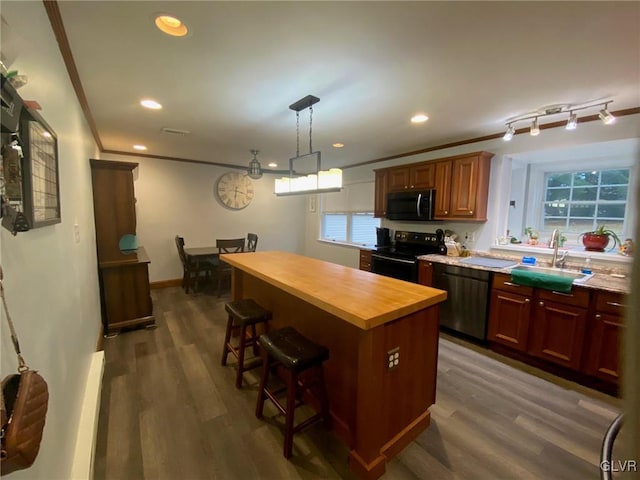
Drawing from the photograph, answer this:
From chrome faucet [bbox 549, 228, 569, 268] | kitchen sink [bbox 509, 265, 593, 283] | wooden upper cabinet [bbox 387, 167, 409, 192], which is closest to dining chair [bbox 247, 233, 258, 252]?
wooden upper cabinet [bbox 387, 167, 409, 192]

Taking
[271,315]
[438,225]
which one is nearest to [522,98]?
[438,225]

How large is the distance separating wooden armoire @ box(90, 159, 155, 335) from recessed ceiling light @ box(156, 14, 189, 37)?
2033mm

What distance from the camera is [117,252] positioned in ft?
10.6

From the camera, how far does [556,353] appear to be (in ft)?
8.41

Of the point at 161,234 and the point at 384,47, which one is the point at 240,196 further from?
the point at 384,47

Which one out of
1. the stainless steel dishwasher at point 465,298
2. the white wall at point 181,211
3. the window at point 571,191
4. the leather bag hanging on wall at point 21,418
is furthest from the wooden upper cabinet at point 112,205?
the window at point 571,191

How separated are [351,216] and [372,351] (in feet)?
14.3

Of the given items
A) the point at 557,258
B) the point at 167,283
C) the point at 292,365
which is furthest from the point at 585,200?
the point at 167,283

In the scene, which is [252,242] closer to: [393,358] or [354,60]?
[354,60]

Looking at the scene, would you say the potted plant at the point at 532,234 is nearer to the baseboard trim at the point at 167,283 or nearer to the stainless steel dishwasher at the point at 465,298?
the stainless steel dishwasher at the point at 465,298

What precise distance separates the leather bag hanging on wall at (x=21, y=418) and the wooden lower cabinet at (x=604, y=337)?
335cm

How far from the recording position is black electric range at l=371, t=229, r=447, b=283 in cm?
376

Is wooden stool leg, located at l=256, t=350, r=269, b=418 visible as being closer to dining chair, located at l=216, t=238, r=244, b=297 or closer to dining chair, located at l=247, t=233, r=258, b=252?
dining chair, located at l=216, t=238, r=244, b=297

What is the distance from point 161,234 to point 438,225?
460 centimetres
